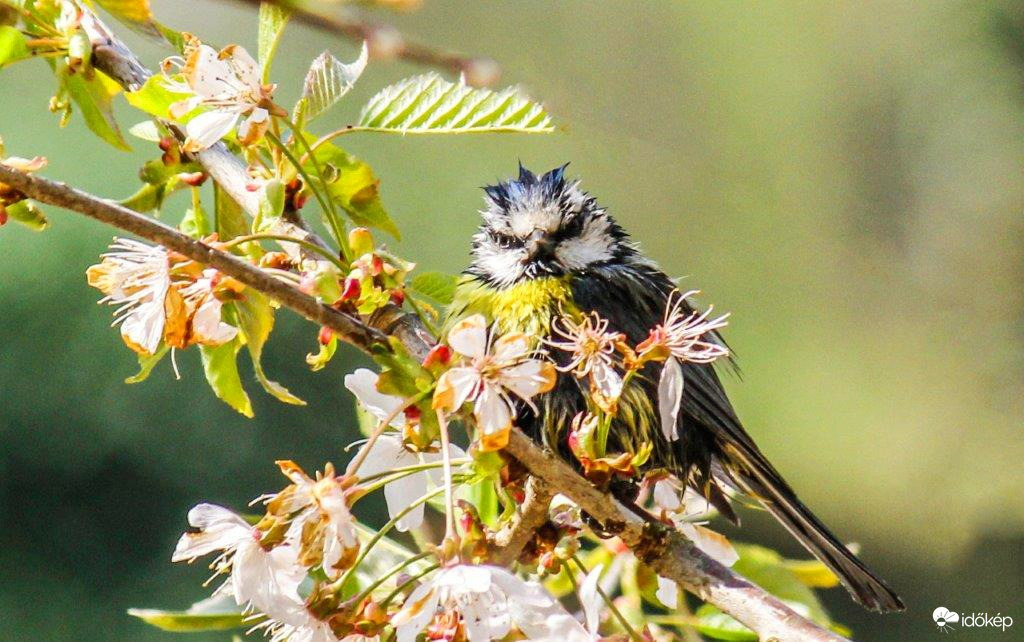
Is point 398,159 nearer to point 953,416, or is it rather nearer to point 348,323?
point 953,416

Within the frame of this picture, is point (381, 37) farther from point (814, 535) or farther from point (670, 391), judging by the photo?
point (814, 535)

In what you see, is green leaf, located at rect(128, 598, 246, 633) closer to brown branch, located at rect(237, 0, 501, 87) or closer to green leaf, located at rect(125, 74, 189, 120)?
green leaf, located at rect(125, 74, 189, 120)

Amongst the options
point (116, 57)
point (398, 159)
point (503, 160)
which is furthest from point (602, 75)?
point (116, 57)

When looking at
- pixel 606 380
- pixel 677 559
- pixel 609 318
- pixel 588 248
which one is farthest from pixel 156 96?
pixel 588 248

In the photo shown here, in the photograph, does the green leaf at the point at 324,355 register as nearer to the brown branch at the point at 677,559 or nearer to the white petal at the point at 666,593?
the brown branch at the point at 677,559

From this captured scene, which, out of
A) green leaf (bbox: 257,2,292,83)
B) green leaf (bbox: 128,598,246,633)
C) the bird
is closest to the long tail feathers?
the bird

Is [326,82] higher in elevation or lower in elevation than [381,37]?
higher
